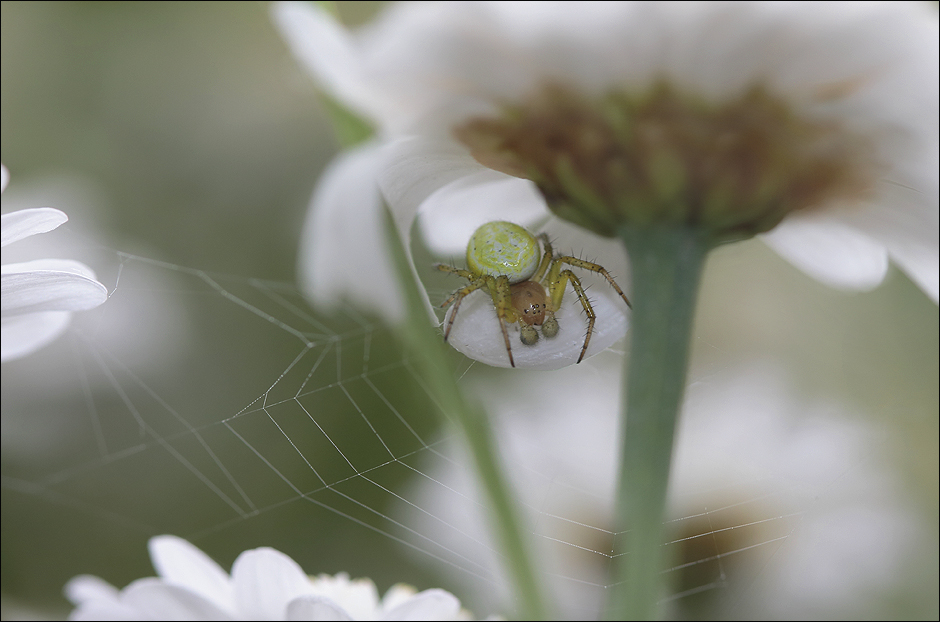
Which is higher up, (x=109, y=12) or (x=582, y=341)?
(x=109, y=12)

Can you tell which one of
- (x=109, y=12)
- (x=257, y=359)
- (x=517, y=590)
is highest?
(x=109, y=12)

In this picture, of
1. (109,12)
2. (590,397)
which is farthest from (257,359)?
(109,12)

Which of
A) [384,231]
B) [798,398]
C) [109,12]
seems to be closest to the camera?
[384,231]

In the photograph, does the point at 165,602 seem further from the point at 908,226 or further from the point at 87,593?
the point at 908,226

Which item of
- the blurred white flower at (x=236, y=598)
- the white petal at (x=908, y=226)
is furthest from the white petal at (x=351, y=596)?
the white petal at (x=908, y=226)

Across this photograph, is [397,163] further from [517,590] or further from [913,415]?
[913,415]

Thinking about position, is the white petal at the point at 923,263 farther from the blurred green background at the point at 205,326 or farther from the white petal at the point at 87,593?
the white petal at the point at 87,593

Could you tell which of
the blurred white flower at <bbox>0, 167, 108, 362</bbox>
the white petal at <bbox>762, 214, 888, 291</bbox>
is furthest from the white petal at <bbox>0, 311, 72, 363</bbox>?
the white petal at <bbox>762, 214, 888, 291</bbox>
